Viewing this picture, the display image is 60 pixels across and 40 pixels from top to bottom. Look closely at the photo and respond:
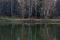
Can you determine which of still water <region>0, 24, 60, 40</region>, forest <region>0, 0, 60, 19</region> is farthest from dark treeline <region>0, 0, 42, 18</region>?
still water <region>0, 24, 60, 40</region>

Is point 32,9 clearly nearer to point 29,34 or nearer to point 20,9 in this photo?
point 20,9

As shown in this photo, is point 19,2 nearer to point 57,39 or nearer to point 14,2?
point 14,2

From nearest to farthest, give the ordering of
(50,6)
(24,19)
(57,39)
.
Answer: (57,39) < (24,19) < (50,6)

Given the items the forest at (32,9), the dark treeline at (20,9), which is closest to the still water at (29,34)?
the forest at (32,9)

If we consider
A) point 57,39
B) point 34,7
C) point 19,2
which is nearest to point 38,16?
point 34,7

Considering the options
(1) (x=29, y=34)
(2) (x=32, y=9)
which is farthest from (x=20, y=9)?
(1) (x=29, y=34)

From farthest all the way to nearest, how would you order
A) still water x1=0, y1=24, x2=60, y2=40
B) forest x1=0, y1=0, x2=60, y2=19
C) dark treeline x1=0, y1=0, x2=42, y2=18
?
dark treeline x1=0, y1=0, x2=42, y2=18
forest x1=0, y1=0, x2=60, y2=19
still water x1=0, y1=24, x2=60, y2=40

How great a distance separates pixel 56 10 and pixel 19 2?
5.01 m

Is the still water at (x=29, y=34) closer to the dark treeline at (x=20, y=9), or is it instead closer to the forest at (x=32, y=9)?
the forest at (x=32, y=9)

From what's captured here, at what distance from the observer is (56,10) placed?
26.1m

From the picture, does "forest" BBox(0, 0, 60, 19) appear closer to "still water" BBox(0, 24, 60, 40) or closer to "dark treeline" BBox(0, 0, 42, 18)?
"dark treeline" BBox(0, 0, 42, 18)

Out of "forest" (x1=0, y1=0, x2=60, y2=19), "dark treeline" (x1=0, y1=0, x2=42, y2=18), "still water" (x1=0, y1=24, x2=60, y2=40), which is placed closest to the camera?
"still water" (x1=0, y1=24, x2=60, y2=40)

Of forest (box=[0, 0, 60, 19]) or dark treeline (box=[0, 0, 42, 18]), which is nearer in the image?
forest (box=[0, 0, 60, 19])

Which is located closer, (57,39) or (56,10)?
(57,39)
